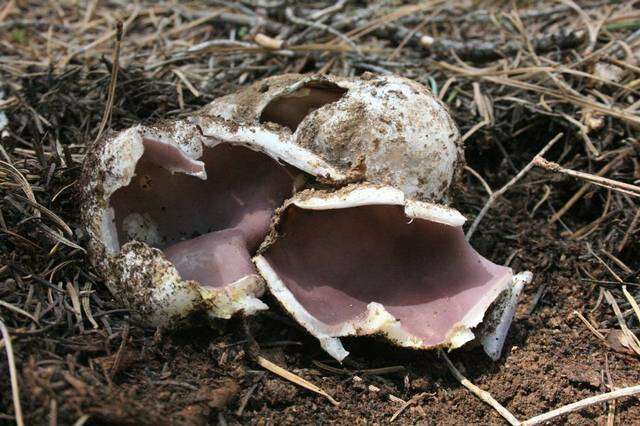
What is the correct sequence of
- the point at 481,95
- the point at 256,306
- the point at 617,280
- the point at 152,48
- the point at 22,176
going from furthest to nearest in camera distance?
the point at 152,48 → the point at 481,95 → the point at 617,280 → the point at 22,176 → the point at 256,306

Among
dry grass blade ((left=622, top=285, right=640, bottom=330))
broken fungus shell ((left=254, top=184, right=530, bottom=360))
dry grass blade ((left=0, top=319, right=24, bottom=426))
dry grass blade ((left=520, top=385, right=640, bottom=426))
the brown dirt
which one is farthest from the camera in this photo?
dry grass blade ((left=622, top=285, right=640, bottom=330))

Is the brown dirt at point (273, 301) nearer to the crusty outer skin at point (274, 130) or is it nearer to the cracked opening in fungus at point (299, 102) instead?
the crusty outer skin at point (274, 130)

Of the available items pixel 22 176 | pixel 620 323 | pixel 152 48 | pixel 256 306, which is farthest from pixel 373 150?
pixel 152 48

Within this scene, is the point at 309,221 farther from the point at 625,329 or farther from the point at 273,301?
the point at 625,329

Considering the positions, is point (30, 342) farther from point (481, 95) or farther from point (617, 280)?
point (481, 95)

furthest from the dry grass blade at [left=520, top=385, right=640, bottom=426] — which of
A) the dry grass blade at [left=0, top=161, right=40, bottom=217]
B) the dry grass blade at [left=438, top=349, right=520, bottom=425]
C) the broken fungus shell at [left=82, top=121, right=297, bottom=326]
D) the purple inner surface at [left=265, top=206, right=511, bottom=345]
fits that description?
the dry grass blade at [left=0, top=161, right=40, bottom=217]

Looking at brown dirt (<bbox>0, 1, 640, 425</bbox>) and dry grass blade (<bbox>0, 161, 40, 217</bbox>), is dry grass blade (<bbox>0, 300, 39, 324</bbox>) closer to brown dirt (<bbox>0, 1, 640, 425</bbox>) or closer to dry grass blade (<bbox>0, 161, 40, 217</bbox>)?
brown dirt (<bbox>0, 1, 640, 425</bbox>)

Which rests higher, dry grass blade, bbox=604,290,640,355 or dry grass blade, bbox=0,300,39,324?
dry grass blade, bbox=0,300,39,324

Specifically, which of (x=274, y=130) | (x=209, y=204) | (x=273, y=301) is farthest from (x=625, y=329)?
(x=209, y=204)
